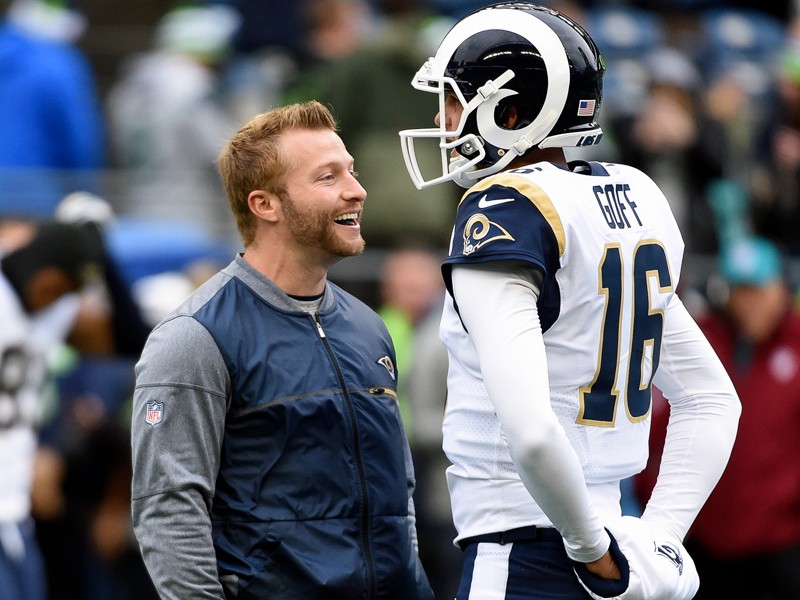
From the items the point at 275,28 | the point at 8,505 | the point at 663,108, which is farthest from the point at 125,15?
the point at 8,505

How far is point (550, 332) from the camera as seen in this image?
10.7 feet

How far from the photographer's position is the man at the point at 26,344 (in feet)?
19.8

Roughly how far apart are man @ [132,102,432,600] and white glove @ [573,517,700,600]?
63 cm

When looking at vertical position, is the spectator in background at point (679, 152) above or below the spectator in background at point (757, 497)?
above

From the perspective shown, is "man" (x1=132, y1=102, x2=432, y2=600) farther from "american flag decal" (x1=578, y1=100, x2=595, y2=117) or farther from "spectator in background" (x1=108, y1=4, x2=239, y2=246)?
"spectator in background" (x1=108, y1=4, x2=239, y2=246)

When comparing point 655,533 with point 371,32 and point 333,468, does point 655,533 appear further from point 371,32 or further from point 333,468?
point 371,32

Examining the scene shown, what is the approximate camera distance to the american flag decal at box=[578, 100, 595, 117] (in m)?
3.43

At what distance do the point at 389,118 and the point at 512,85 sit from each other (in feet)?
17.1

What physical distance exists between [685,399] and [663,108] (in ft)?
20.8

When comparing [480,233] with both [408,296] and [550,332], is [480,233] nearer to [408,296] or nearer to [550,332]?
[550,332]

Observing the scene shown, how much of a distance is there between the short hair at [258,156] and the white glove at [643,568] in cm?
119

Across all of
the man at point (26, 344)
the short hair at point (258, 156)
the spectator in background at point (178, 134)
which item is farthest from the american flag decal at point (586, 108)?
the spectator in background at point (178, 134)

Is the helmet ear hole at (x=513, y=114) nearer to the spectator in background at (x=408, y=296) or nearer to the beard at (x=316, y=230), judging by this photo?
the beard at (x=316, y=230)

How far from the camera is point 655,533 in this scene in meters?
3.38
